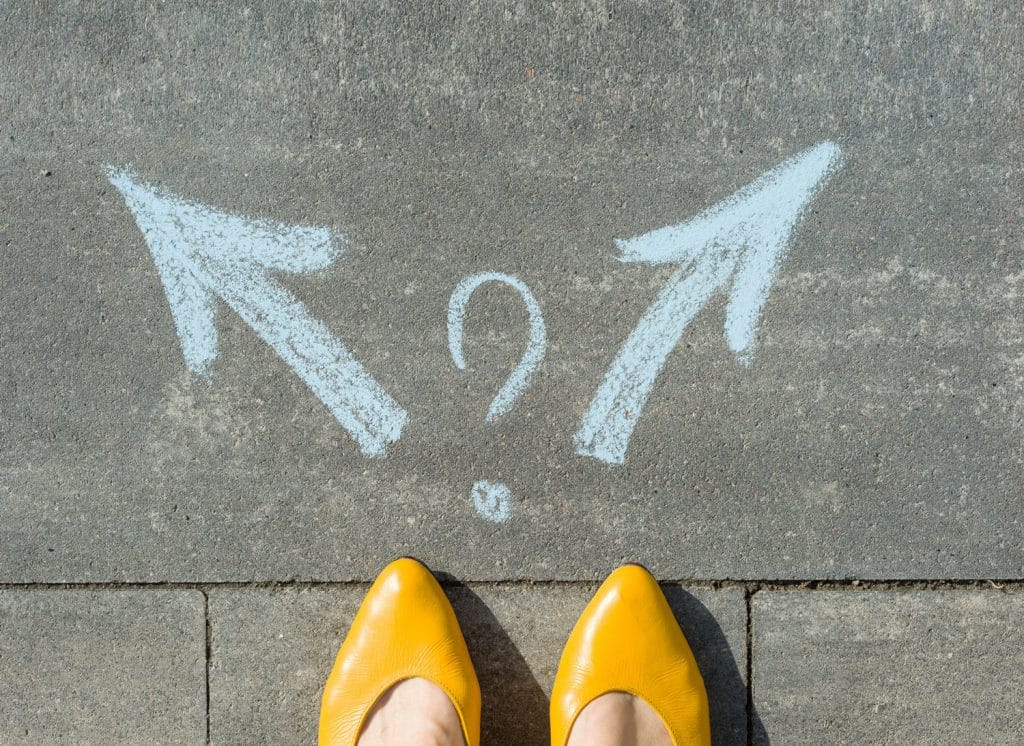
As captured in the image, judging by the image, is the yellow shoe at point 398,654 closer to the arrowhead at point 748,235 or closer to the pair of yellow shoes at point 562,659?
the pair of yellow shoes at point 562,659

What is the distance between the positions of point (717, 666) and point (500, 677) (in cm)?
68

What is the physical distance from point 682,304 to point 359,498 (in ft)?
3.79

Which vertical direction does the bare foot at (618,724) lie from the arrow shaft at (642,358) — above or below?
below

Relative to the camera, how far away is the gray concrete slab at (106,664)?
7.24 ft

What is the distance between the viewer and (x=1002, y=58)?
2.07 m

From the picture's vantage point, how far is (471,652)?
7.25 ft

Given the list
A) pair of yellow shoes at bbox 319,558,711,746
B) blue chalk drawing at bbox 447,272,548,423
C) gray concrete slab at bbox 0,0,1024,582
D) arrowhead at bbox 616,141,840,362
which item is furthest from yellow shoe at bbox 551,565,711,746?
arrowhead at bbox 616,141,840,362

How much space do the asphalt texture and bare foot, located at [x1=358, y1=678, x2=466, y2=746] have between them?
168 mm

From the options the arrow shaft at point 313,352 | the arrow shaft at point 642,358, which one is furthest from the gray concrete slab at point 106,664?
the arrow shaft at point 642,358

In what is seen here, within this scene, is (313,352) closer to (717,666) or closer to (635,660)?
(635,660)

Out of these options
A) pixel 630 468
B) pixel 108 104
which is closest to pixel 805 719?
pixel 630 468

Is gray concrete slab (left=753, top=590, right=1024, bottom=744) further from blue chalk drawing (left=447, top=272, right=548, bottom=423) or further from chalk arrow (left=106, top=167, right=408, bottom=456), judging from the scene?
chalk arrow (left=106, top=167, right=408, bottom=456)

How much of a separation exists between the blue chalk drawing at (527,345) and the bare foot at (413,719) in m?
0.87

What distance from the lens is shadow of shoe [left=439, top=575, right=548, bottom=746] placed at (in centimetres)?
220
